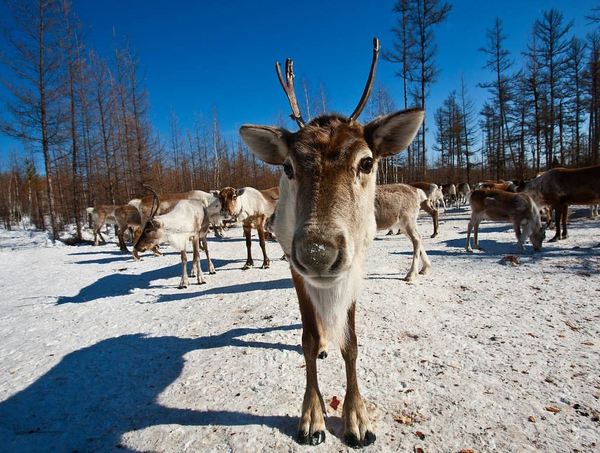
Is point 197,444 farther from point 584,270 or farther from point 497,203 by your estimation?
point 497,203

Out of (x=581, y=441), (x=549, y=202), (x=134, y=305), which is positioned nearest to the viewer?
(x=581, y=441)

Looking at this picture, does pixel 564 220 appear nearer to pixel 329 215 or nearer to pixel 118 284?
pixel 329 215

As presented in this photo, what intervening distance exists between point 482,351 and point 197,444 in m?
2.99

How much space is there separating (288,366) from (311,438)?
40.8 inches

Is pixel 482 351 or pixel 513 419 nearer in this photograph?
pixel 513 419

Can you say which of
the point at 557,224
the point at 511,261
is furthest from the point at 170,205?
the point at 557,224

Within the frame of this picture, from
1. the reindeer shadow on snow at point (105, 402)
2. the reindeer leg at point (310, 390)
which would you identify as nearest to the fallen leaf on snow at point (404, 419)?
the reindeer leg at point (310, 390)

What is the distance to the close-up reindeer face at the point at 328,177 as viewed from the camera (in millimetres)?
1592

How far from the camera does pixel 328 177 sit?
1959 mm

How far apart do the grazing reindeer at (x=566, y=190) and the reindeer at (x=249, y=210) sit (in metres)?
9.01

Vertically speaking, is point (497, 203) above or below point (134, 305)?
above

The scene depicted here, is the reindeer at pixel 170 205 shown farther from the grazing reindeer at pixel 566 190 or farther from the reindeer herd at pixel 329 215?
the grazing reindeer at pixel 566 190

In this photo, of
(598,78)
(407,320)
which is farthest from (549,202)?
(598,78)

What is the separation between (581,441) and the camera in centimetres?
202
